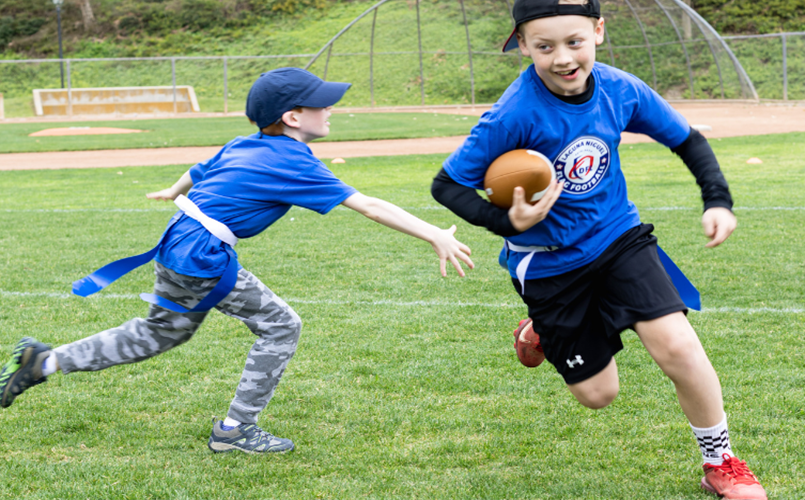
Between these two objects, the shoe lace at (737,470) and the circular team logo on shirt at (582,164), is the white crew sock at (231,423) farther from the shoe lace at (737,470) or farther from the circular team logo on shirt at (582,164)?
the shoe lace at (737,470)

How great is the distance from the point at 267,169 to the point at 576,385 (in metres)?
1.52

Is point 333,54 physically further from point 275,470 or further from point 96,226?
point 275,470

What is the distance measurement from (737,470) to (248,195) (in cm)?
217

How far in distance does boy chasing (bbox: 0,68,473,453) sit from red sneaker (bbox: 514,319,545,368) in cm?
94

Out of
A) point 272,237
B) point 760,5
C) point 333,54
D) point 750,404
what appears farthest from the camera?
point 760,5

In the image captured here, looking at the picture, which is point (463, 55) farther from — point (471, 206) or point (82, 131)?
point (471, 206)

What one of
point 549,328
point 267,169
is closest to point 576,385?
point 549,328

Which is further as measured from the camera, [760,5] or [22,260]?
[760,5]

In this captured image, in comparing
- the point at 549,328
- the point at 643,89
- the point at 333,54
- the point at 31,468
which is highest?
the point at 643,89

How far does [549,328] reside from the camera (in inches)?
123

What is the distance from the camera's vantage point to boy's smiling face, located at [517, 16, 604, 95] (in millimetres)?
2881

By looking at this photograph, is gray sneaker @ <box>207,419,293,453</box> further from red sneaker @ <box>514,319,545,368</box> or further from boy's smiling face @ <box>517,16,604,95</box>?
boy's smiling face @ <box>517,16,604,95</box>

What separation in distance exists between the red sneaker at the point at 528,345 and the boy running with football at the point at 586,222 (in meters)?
0.40

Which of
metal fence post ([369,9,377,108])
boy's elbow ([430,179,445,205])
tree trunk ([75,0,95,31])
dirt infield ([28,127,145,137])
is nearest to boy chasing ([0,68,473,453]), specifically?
boy's elbow ([430,179,445,205])
